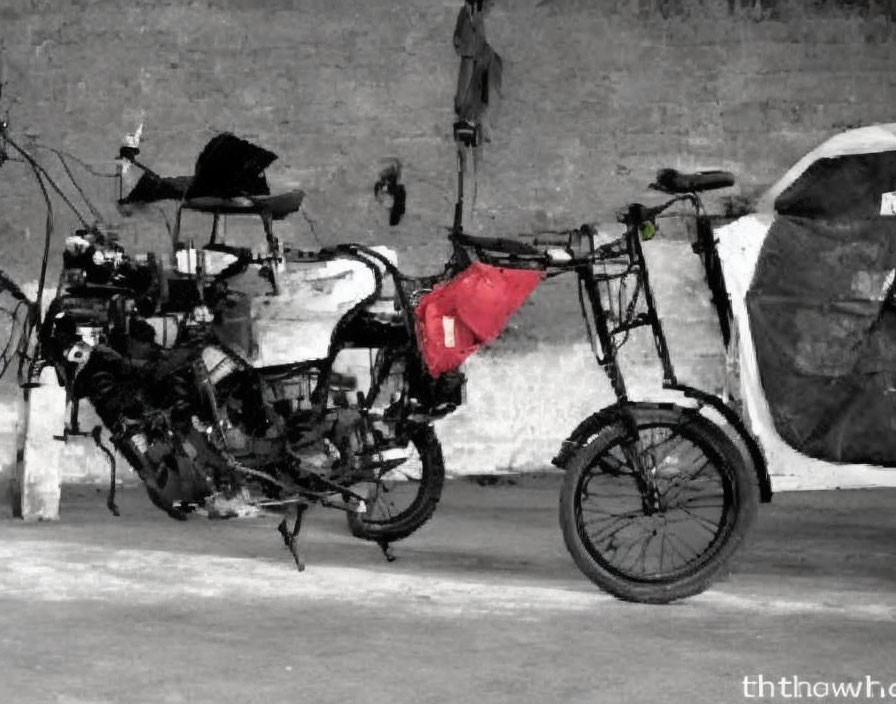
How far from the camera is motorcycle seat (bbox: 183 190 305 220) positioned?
4.75 meters

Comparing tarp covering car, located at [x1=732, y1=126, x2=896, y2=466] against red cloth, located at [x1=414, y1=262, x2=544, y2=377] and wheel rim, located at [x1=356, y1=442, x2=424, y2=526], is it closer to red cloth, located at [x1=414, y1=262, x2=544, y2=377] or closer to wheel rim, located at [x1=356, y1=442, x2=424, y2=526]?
wheel rim, located at [x1=356, y1=442, x2=424, y2=526]

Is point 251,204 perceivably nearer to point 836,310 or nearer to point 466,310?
point 466,310

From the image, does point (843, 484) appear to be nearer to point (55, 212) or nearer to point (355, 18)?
point (355, 18)

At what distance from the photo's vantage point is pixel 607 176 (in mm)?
7082

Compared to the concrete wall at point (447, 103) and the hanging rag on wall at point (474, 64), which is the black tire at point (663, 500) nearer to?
the concrete wall at point (447, 103)

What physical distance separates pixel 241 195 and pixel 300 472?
1.04 meters

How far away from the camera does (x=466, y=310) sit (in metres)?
4.56

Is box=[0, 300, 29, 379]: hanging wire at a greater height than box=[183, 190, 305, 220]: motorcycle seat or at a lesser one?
lesser

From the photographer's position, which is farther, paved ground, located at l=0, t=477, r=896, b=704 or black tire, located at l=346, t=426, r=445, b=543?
black tire, located at l=346, t=426, r=445, b=543

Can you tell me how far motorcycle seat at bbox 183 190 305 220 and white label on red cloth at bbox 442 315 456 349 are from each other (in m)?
0.74

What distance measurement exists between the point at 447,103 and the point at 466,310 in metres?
2.77

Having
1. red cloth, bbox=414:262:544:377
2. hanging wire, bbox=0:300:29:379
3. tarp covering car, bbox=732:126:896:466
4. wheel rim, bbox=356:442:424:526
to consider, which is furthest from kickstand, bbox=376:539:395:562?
tarp covering car, bbox=732:126:896:466

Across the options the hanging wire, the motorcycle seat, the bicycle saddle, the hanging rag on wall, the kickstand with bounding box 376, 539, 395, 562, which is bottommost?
the kickstand with bounding box 376, 539, 395, 562

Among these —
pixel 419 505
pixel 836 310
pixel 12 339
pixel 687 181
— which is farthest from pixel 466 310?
pixel 12 339
